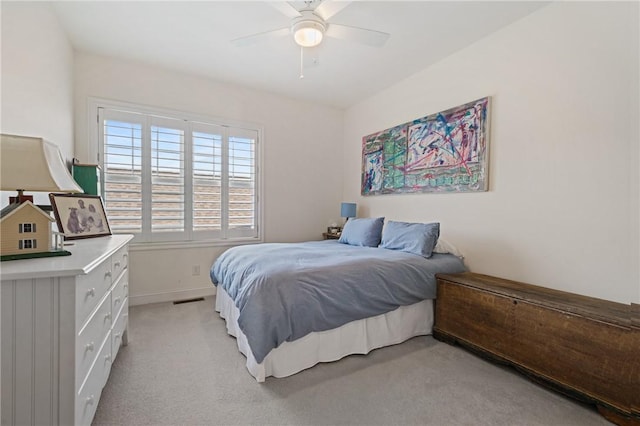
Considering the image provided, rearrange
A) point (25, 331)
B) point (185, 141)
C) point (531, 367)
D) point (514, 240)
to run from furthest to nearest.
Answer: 1. point (185, 141)
2. point (514, 240)
3. point (531, 367)
4. point (25, 331)

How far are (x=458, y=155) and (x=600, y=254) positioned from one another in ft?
4.55

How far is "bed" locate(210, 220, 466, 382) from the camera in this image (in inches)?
73.4

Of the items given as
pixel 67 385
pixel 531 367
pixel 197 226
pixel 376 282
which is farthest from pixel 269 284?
pixel 197 226

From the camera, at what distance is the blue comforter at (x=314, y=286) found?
1.85 meters

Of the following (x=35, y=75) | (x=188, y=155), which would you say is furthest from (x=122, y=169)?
(x=35, y=75)

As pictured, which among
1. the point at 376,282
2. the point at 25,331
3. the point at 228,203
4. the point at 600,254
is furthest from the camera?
the point at 228,203

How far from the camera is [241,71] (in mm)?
3398

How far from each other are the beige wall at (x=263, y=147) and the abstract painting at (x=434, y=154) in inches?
31.6

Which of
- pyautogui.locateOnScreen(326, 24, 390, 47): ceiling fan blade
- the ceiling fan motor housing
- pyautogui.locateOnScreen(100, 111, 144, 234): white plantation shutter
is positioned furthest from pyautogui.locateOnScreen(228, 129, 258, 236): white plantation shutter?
pyautogui.locateOnScreen(326, 24, 390, 47): ceiling fan blade

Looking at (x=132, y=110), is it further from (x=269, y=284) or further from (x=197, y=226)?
(x=269, y=284)

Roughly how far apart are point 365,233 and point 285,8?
2.29 m

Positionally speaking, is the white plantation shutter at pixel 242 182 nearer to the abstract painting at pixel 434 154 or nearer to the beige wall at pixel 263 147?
the beige wall at pixel 263 147

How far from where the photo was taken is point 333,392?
5.79 feet

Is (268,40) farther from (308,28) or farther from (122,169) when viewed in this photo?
(122,169)
